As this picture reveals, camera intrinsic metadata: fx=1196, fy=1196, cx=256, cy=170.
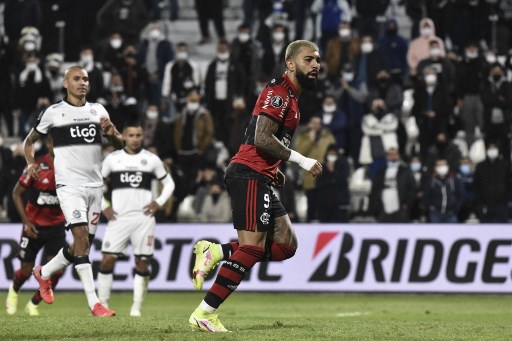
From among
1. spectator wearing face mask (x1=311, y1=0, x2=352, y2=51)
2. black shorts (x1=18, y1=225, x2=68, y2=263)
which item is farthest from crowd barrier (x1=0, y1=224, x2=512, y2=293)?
spectator wearing face mask (x1=311, y1=0, x2=352, y2=51)

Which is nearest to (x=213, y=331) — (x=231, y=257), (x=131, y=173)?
(x=231, y=257)

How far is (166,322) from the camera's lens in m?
12.0

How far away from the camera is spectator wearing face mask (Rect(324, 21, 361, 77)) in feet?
86.5

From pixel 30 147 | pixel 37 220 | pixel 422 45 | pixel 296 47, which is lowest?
pixel 37 220

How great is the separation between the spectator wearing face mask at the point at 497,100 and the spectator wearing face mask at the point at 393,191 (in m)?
2.44

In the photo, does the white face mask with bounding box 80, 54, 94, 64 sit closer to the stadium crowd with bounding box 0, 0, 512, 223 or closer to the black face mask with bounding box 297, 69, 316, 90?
the stadium crowd with bounding box 0, 0, 512, 223

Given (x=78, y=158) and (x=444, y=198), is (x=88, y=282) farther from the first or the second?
(x=444, y=198)

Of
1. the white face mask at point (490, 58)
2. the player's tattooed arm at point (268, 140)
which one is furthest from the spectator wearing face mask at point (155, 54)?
the player's tattooed arm at point (268, 140)

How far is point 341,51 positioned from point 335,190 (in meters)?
4.31

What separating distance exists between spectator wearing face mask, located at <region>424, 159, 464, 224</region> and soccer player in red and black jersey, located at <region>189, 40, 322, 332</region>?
1221 cm

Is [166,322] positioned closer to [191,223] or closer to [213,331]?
[213,331]

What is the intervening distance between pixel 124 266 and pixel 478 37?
1024cm

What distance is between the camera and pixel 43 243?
1670 centimetres

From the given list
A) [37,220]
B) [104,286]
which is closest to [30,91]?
[37,220]
